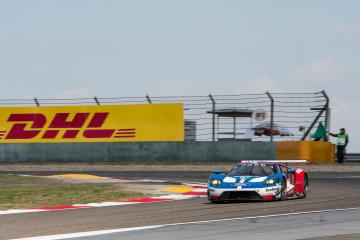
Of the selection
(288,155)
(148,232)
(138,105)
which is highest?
(138,105)

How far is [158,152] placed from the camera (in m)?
31.5

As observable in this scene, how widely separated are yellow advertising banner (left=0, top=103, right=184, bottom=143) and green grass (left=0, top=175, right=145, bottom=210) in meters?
9.30

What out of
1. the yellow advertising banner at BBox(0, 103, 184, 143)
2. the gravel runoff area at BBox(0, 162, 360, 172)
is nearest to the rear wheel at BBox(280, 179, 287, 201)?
the gravel runoff area at BBox(0, 162, 360, 172)

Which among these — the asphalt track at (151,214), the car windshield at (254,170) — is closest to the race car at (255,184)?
the car windshield at (254,170)

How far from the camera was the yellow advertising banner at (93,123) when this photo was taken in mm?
31797

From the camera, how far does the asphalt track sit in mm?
11531

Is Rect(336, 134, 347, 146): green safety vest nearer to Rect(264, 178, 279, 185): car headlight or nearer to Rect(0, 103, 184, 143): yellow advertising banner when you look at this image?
Rect(0, 103, 184, 143): yellow advertising banner

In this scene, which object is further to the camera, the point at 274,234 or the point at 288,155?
the point at 288,155

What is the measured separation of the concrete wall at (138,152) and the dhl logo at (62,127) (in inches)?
16.0

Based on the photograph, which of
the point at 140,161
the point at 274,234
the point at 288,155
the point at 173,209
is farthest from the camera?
the point at 140,161

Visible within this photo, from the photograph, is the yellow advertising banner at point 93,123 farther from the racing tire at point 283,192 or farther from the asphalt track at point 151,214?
the racing tire at point 283,192

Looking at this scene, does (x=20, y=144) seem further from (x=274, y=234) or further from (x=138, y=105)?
(x=274, y=234)

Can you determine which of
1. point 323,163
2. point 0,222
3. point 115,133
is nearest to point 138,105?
point 115,133

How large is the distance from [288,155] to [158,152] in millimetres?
4909
